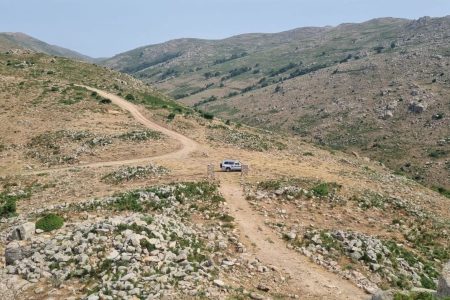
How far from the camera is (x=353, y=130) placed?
370 feet

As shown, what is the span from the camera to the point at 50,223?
27062 mm

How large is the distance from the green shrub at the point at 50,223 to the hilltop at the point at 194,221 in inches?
2.9

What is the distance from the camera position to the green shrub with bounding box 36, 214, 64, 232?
87.8ft

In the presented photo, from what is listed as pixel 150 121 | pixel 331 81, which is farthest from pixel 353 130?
pixel 150 121

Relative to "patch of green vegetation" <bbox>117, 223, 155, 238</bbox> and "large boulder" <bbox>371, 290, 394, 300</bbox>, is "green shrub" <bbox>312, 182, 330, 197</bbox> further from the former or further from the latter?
"large boulder" <bbox>371, 290, 394, 300</bbox>

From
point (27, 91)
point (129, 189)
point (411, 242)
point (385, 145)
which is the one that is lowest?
point (385, 145)

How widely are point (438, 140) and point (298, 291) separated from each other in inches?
3413

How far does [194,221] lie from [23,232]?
10.4 metres

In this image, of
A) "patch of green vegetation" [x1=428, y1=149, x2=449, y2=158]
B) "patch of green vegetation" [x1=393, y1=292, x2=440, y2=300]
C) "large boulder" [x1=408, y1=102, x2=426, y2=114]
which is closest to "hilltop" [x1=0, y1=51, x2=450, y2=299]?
"patch of green vegetation" [x1=393, y1=292, x2=440, y2=300]

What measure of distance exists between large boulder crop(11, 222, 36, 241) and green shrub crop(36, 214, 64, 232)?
0.60 m

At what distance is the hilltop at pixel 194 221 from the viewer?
21656 mm

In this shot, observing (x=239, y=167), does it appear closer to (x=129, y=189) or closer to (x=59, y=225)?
(x=129, y=189)

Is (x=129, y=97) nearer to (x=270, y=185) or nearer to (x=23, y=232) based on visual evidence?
(x=270, y=185)

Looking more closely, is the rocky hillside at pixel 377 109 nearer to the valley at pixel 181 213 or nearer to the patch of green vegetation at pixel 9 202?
the valley at pixel 181 213
